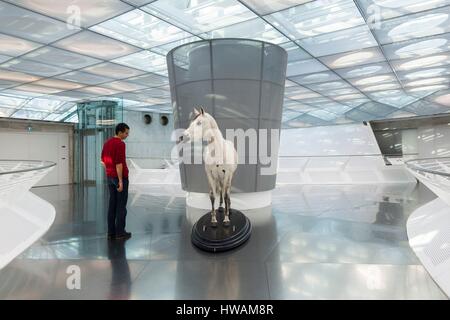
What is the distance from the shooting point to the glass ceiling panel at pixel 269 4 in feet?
17.5

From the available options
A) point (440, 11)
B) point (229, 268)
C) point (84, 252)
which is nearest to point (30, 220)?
point (84, 252)

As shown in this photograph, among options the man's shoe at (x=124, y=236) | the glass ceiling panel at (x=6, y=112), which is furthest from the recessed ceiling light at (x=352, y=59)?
the glass ceiling panel at (x=6, y=112)

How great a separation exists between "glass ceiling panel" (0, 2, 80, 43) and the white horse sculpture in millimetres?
3861

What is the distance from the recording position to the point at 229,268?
3.26 metres

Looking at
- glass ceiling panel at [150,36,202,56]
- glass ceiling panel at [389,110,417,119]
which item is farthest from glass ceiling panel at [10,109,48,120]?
glass ceiling panel at [389,110,417,119]

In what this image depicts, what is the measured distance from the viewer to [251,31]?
6.63 meters

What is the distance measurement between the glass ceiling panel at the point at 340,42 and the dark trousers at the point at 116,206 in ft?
18.0

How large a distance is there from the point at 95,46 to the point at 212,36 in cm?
285

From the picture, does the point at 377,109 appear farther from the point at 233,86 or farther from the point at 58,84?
the point at 58,84

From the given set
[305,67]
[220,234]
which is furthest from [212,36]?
[220,234]

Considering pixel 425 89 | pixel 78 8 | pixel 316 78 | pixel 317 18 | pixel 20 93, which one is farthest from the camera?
pixel 425 89

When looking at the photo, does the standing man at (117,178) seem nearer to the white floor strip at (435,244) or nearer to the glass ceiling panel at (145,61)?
the white floor strip at (435,244)

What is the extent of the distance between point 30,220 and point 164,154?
467 inches

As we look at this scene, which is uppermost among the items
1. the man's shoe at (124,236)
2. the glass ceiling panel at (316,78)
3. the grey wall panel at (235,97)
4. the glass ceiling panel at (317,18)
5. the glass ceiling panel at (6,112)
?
the glass ceiling panel at (317,18)
